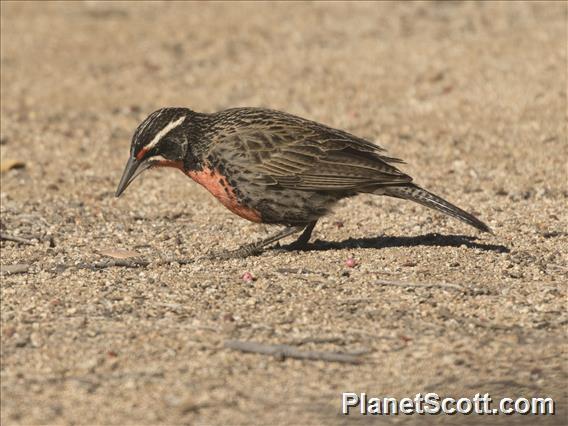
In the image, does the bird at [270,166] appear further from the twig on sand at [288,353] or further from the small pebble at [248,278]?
the twig on sand at [288,353]

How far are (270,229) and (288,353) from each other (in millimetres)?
3467

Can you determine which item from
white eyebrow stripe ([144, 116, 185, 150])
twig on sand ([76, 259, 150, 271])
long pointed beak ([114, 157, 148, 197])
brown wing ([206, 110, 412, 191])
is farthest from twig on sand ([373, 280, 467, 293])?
long pointed beak ([114, 157, 148, 197])

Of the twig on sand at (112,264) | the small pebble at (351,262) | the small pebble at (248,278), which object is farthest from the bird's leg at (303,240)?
the twig on sand at (112,264)

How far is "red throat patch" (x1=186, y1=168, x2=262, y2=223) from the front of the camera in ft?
29.1

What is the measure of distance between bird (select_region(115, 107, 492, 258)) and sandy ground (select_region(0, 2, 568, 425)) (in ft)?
1.28

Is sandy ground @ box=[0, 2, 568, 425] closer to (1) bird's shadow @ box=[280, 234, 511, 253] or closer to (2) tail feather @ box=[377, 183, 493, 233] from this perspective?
(1) bird's shadow @ box=[280, 234, 511, 253]

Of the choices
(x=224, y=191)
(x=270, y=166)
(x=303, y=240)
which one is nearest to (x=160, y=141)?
(x=224, y=191)

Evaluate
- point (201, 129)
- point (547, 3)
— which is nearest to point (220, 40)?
point (547, 3)

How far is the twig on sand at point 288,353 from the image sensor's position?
22.5 ft

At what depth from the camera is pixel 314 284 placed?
8188mm

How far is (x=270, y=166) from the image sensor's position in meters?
8.92

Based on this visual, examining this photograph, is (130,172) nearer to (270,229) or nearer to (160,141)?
(160,141)

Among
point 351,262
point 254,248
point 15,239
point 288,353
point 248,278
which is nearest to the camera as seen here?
point 288,353

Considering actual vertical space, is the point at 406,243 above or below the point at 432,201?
below
